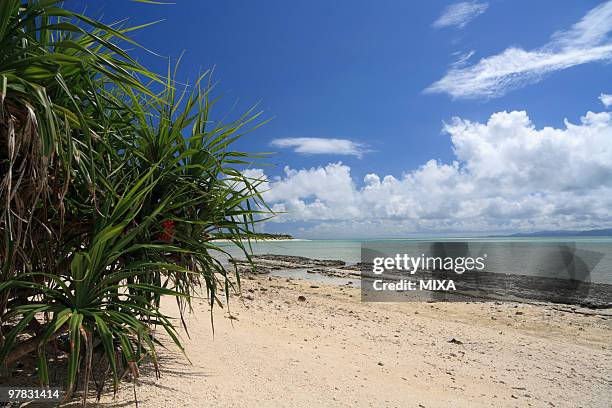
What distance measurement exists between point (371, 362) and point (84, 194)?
3.80 meters

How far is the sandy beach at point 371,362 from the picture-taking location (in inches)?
147

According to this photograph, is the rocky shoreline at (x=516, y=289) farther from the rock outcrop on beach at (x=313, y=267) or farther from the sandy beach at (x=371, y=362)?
the sandy beach at (x=371, y=362)

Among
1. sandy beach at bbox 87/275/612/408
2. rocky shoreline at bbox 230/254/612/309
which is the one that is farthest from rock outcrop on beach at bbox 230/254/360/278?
sandy beach at bbox 87/275/612/408

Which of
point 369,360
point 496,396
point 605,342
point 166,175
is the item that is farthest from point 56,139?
point 605,342

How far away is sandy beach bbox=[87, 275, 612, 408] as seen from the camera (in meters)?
3.74

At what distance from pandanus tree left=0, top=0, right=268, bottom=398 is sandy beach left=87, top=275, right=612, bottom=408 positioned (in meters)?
0.81

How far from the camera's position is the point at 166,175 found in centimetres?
350

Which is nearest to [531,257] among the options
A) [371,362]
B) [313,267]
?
[313,267]

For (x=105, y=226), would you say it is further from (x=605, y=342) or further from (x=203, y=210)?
(x=605, y=342)

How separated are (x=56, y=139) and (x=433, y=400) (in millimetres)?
3904

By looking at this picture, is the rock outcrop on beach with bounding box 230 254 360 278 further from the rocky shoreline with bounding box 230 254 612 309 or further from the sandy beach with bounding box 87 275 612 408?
the sandy beach with bounding box 87 275 612 408

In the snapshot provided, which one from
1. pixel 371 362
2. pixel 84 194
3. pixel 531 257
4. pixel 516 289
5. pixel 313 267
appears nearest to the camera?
pixel 84 194

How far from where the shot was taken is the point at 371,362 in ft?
17.5

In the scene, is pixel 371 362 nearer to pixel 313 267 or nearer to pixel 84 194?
pixel 84 194
